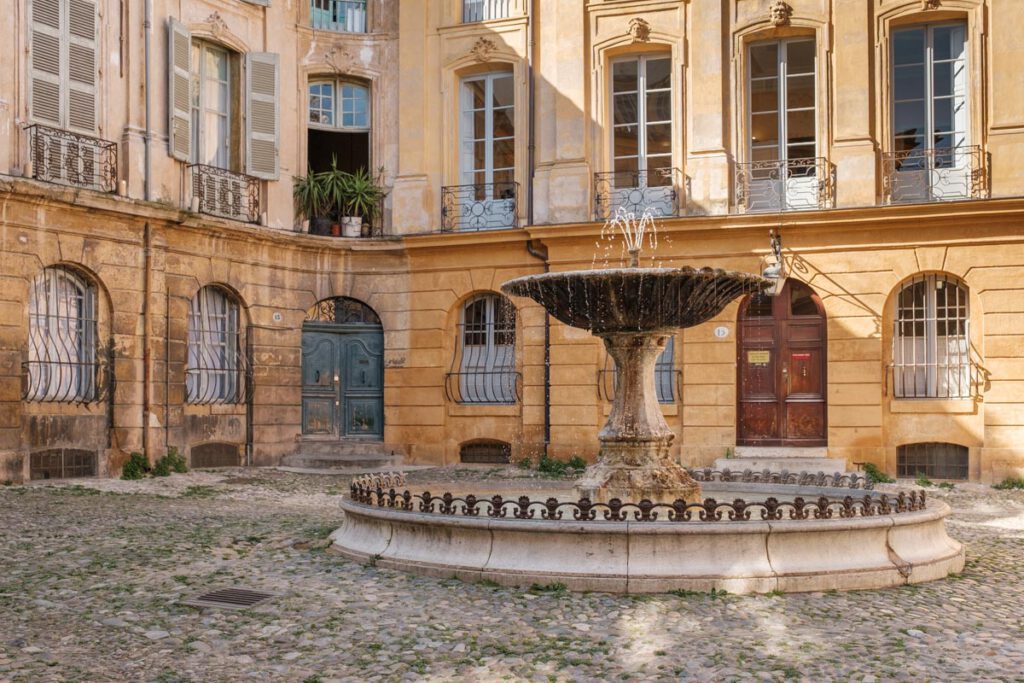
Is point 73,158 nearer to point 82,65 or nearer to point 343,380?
point 82,65

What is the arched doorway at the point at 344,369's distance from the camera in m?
19.1

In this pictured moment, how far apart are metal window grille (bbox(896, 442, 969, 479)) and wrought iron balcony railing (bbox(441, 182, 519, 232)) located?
729 cm

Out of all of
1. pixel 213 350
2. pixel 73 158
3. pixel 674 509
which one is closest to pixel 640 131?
pixel 213 350

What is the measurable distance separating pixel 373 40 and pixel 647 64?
4.89 metres

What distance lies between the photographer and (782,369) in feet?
56.3

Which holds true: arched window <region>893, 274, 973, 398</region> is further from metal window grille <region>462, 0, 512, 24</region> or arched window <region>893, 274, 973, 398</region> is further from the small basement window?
metal window grille <region>462, 0, 512, 24</region>

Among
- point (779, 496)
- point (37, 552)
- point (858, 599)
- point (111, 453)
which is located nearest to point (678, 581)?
point (858, 599)

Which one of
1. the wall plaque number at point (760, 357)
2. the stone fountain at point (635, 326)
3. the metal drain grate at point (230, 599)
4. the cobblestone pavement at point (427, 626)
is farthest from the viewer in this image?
the wall plaque number at point (760, 357)

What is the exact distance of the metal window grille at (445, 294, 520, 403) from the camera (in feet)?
61.7

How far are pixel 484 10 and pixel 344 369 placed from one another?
661 centimetres

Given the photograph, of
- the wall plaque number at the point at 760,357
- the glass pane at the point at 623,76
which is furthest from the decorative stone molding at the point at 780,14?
the wall plaque number at the point at 760,357

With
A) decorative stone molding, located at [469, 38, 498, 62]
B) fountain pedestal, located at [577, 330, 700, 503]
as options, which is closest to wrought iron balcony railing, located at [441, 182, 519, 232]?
decorative stone molding, located at [469, 38, 498, 62]

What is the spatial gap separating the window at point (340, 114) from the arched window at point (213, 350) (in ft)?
11.5

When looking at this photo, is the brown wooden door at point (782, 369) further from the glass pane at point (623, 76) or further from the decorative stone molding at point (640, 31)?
the decorative stone molding at point (640, 31)
